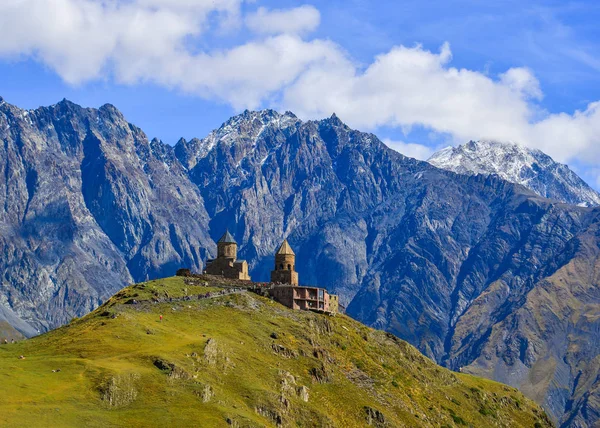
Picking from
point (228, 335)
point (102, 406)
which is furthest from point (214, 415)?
point (228, 335)

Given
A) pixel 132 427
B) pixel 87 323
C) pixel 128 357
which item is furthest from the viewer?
pixel 87 323

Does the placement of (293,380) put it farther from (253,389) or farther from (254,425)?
(254,425)

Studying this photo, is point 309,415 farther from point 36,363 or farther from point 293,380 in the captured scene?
point 36,363

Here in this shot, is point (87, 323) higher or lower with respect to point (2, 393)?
higher

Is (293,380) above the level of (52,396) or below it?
above

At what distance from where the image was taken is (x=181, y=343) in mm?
181000

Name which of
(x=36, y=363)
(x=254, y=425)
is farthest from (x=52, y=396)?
(x=254, y=425)

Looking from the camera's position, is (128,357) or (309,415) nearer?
(128,357)

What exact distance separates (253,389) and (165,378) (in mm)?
20327

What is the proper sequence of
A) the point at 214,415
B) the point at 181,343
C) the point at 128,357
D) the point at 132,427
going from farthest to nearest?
1. the point at 181,343
2. the point at 128,357
3. the point at 214,415
4. the point at 132,427

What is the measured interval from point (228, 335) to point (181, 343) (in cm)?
1962

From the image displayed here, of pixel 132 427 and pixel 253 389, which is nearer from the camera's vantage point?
pixel 132 427

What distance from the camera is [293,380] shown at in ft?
630

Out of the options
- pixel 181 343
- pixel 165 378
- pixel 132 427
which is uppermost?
pixel 181 343
